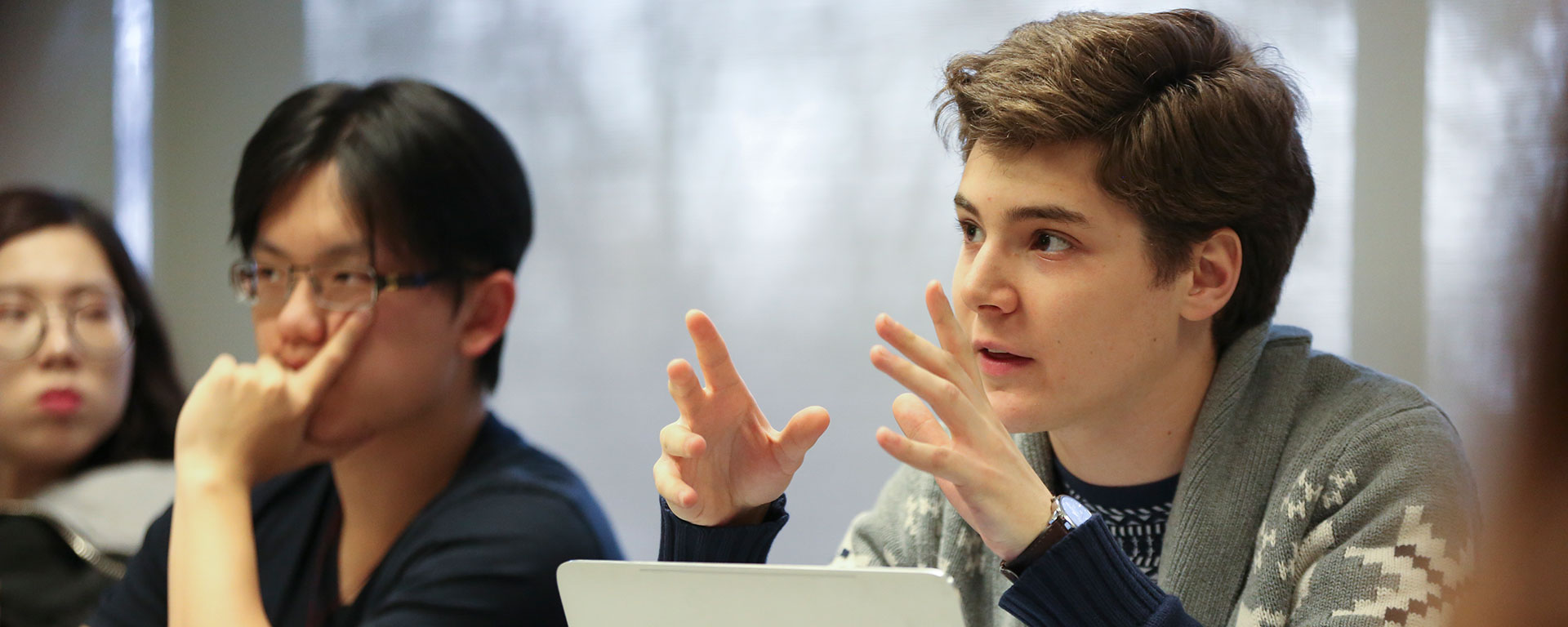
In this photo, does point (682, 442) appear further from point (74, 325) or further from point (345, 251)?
point (74, 325)

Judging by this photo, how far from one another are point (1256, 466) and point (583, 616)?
2.38ft

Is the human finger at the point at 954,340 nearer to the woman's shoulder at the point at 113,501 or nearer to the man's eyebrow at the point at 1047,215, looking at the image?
the man's eyebrow at the point at 1047,215

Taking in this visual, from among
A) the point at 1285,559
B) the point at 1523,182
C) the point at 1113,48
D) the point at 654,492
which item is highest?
the point at 1113,48

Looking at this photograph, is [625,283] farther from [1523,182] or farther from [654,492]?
[1523,182]

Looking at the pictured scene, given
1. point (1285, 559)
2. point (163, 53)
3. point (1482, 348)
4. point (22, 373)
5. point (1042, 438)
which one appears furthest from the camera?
point (163, 53)

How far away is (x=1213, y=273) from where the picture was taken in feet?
Answer: 4.33

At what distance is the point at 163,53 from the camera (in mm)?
2510

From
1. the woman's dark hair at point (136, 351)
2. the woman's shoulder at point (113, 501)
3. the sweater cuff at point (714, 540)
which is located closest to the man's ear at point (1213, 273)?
the sweater cuff at point (714, 540)

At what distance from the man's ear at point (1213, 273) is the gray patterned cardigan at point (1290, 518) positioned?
7 cm

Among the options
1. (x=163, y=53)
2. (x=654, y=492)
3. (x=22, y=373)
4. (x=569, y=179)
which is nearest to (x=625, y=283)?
(x=569, y=179)

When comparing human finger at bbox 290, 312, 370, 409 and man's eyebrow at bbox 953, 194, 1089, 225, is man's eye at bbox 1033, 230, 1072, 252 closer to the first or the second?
man's eyebrow at bbox 953, 194, 1089, 225

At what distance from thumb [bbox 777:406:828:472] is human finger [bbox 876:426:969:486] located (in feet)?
0.37

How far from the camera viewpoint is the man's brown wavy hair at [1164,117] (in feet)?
4.08

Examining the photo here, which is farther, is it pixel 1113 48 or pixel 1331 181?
pixel 1331 181
